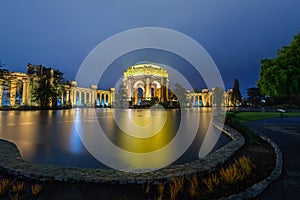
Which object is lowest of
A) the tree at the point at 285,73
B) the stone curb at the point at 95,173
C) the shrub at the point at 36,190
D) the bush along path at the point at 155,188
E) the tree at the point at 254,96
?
the bush along path at the point at 155,188

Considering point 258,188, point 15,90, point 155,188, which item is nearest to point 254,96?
point 15,90

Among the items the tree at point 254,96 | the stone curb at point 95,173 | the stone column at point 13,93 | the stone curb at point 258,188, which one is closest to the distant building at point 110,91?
the stone column at point 13,93

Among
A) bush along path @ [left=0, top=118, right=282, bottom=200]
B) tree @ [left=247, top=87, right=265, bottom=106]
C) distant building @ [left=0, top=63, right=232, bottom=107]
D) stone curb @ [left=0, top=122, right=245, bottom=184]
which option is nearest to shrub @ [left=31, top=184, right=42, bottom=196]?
bush along path @ [left=0, top=118, right=282, bottom=200]

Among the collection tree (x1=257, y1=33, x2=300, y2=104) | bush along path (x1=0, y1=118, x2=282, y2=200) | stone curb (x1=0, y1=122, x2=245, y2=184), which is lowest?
bush along path (x1=0, y1=118, x2=282, y2=200)

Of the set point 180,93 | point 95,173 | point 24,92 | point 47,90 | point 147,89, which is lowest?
point 95,173

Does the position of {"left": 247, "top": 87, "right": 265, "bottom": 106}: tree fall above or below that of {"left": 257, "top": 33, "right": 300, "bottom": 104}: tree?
above

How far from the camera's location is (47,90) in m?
41.8

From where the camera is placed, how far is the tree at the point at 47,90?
41.3 metres

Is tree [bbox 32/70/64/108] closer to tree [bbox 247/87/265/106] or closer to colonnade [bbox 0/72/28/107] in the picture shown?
colonnade [bbox 0/72/28/107]

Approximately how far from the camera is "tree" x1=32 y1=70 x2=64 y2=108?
41281mm

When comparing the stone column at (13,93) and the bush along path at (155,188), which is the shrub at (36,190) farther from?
the stone column at (13,93)

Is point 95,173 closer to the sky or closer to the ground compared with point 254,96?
closer to the ground

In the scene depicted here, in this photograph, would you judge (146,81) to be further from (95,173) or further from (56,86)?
(95,173)

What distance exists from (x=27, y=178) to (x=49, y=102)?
4449 cm
